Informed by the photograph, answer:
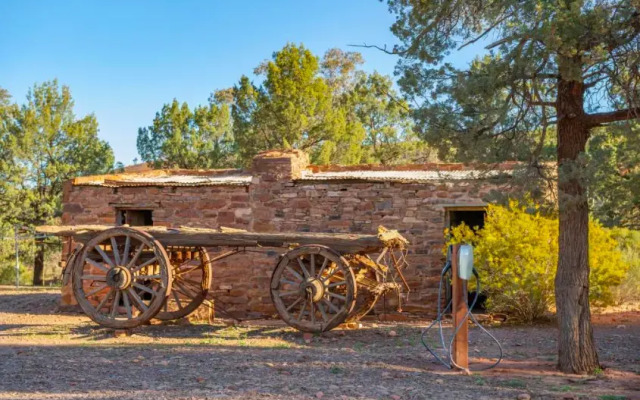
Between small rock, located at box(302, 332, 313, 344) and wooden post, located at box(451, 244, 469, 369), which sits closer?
wooden post, located at box(451, 244, 469, 369)

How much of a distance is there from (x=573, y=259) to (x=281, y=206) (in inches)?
271

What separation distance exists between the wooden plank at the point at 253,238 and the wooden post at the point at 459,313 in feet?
7.97

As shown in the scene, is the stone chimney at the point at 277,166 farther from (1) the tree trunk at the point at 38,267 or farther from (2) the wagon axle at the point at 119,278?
(1) the tree trunk at the point at 38,267

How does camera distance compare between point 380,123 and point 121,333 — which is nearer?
point 121,333

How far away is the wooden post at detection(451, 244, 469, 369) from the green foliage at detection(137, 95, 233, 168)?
64.6 ft

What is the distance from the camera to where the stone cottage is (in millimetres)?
12539

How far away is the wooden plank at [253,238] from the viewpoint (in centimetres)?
989

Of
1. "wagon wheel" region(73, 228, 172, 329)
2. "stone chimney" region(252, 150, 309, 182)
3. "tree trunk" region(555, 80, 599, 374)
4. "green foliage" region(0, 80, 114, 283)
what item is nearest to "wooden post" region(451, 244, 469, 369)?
"tree trunk" region(555, 80, 599, 374)

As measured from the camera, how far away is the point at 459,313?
287 inches

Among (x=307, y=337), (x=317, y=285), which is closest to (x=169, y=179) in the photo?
(x=317, y=285)

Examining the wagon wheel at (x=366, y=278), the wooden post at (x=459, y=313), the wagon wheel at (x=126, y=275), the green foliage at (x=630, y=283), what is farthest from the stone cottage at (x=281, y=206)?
the wooden post at (x=459, y=313)

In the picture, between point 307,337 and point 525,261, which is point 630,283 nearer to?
point 525,261

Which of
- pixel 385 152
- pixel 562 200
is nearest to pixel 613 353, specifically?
pixel 562 200

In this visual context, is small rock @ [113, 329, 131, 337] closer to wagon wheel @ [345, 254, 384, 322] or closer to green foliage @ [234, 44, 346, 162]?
wagon wheel @ [345, 254, 384, 322]
